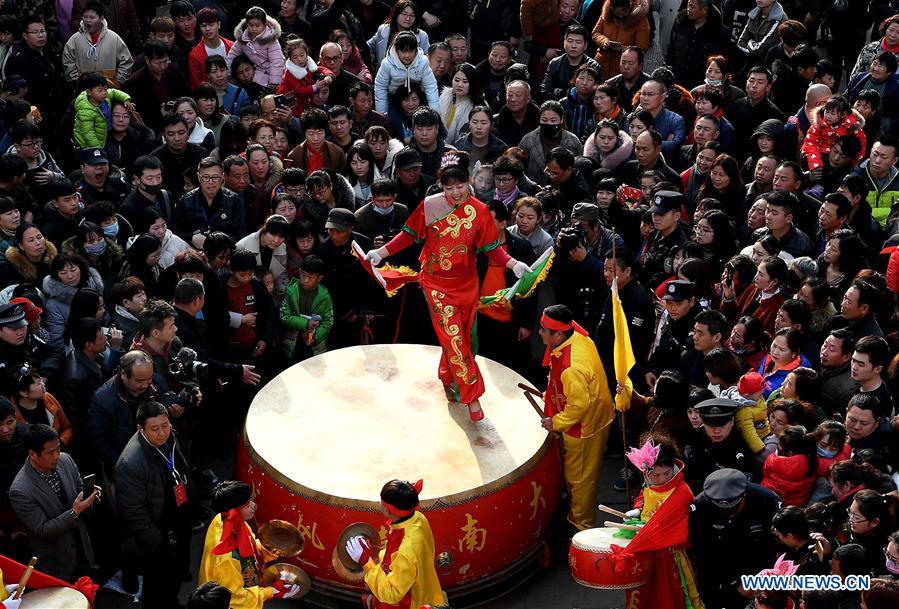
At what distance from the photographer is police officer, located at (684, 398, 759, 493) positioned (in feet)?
19.7

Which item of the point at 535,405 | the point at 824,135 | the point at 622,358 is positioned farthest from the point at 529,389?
the point at 824,135

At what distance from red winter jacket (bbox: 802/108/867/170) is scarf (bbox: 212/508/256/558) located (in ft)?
17.2

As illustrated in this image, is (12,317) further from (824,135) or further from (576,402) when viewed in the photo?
(824,135)

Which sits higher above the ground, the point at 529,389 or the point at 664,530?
the point at 664,530

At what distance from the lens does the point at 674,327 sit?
7.36 metres

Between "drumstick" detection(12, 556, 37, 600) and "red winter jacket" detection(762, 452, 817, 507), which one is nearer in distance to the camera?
"drumstick" detection(12, 556, 37, 600)

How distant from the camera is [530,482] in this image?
6.54 metres

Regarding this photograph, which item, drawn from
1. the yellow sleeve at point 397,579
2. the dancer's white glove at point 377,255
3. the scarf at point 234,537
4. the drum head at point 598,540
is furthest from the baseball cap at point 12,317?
the drum head at point 598,540

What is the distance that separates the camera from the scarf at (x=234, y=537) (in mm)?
5453

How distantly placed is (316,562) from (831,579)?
2643 mm

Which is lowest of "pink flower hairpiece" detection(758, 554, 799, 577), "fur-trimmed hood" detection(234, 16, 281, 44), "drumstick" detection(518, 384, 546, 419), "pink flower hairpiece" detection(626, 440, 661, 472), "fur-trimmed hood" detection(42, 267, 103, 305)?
"drumstick" detection(518, 384, 546, 419)

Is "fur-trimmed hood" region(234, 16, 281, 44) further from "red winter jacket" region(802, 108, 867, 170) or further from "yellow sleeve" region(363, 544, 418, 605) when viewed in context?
"yellow sleeve" region(363, 544, 418, 605)

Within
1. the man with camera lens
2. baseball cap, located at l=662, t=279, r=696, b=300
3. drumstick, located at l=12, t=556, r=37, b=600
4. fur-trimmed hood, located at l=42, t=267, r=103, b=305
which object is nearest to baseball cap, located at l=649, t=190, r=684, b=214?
the man with camera lens

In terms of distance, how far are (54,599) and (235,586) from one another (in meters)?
0.80
